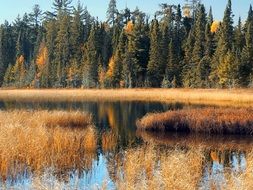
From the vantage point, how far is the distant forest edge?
70312 mm

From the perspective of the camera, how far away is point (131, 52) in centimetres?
7894

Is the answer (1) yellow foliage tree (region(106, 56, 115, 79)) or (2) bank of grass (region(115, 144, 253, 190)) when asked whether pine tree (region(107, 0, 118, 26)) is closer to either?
(1) yellow foliage tree (region(106, 56, 115, 79))

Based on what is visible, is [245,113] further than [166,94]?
No

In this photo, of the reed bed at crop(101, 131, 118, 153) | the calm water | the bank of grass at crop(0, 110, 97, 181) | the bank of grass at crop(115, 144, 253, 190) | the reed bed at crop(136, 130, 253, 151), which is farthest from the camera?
the reed bed at crop(136, 130, 253, 151)

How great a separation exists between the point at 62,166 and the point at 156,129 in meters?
11.3

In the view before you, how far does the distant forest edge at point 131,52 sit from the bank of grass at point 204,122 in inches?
1547

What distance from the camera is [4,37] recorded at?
104 metres

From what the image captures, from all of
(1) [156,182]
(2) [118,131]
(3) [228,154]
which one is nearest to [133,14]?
(2) [118,131]

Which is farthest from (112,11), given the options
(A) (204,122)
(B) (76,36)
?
(A) (204,122)

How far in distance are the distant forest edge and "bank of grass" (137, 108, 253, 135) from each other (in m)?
39.3

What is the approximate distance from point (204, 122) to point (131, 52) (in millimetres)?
55727

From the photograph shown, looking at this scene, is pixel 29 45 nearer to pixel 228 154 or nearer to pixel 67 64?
pixel 67 64

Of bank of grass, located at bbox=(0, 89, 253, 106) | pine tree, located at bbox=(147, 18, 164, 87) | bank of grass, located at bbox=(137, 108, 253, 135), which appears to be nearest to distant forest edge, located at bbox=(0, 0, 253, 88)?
pine tree, located at bbox=(147, 18, 164, 87)

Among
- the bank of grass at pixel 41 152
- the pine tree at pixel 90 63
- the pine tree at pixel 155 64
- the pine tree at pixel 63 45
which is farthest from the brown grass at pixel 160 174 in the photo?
the pine tree at pixel 63 45
